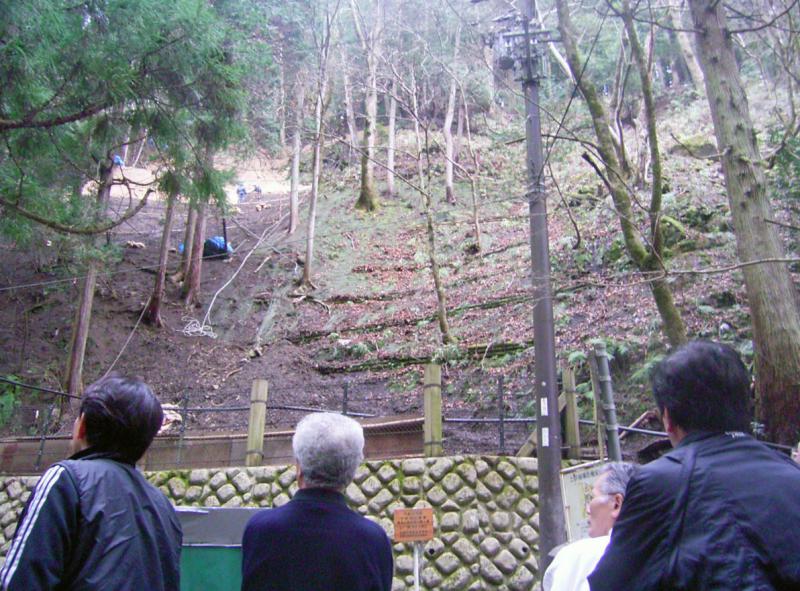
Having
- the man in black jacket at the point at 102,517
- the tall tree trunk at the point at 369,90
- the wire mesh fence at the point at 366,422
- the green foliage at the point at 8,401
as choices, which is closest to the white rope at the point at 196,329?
the wire mesh fence at the point at 366,422

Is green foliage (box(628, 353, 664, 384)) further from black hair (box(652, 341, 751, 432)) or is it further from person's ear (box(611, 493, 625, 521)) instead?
black hair (box(652, 341, 751, 432))

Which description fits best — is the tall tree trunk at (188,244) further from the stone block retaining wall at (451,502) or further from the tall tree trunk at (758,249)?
the tall tree trunk at (758,249)

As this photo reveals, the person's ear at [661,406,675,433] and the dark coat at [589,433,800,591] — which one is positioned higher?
the person's ear at [661,406,675,433]

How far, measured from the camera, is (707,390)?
1828 millimetres

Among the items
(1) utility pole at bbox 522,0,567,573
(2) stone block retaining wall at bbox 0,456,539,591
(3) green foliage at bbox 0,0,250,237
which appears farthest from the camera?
(2) stone block retaining wall at bbox 0,456,539,591

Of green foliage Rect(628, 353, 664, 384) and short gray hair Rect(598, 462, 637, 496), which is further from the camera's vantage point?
green foliage Rect(628, 353, 664, 384)

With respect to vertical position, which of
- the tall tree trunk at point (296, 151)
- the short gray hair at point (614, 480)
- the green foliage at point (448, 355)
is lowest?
the short gray hair at point (614, 480)

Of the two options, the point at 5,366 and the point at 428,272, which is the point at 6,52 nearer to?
the point at 5,366

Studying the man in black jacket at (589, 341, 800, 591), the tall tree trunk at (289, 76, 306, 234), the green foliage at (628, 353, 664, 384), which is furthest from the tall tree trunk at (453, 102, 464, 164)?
the man in black jacket at (589, 341, 800, 591)

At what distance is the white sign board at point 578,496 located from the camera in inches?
257

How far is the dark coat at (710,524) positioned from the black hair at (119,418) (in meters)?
1.40

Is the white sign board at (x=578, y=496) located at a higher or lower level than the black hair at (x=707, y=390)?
lower

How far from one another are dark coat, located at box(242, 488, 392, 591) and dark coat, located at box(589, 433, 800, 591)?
863mm

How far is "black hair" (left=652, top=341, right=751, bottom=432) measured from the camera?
1806 millimetres
